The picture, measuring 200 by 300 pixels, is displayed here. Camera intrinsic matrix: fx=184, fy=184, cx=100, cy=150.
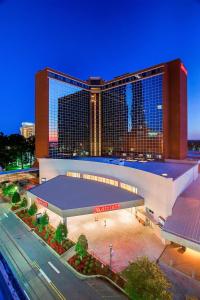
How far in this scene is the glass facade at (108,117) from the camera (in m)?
62.9

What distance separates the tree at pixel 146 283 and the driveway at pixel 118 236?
6.09 m

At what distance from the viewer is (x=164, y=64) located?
189ft

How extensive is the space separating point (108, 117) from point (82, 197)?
56181 mm

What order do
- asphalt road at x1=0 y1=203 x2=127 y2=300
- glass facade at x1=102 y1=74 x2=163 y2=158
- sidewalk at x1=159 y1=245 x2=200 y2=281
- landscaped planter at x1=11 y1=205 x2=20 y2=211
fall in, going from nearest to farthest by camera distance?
1. asphalt road at x1=0 y1=203 x2=127 y2=300
2. sidewalk at x1=159 y1=245 x2=200 y2=281
3. landscaped planter at x1=11 y1=205 x2=20 y2=211
4. glass facade at x1=102 y1=74 x2=163 y2=158

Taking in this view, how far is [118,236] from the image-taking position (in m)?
26.1

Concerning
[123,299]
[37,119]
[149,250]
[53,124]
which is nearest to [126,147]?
[53,124]

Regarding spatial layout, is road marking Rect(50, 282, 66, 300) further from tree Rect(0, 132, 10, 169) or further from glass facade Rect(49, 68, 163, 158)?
tree Rect(0, 132, 10, 169)

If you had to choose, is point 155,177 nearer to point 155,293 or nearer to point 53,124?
point 155,293

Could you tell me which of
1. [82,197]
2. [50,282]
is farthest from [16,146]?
[50,282]

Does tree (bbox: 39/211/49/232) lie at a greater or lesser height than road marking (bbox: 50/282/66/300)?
greater

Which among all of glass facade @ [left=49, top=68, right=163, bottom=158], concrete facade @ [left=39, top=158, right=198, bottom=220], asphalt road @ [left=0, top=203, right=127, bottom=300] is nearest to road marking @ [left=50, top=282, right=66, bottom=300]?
asphalt road @ [left=0, top=203, right=127, bottom=300]

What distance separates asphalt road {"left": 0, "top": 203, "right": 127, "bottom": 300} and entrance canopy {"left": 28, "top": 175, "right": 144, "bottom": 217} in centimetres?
534

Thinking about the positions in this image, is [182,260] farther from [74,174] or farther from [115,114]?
[115,114]

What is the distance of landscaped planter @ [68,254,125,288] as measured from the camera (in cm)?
1823
